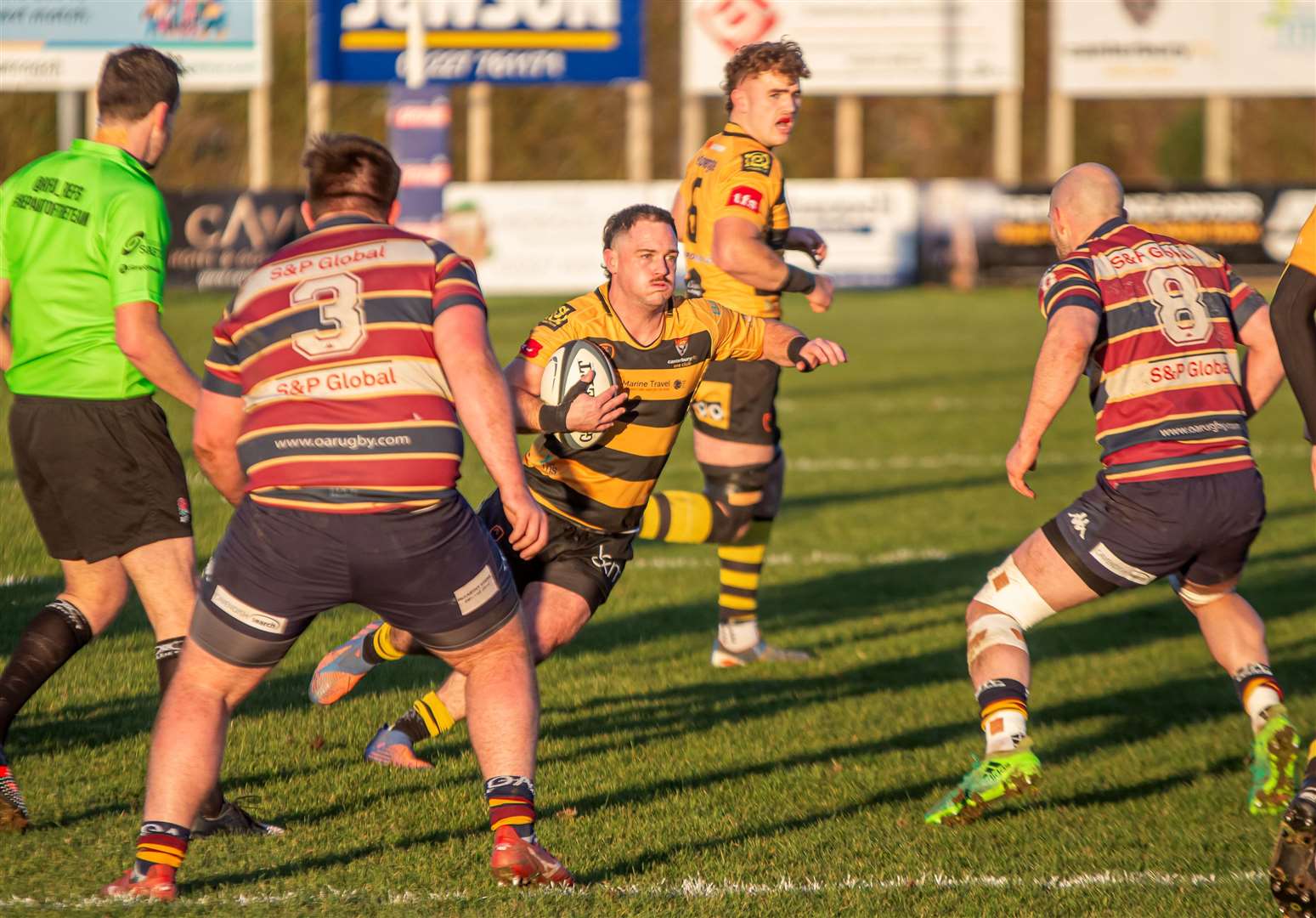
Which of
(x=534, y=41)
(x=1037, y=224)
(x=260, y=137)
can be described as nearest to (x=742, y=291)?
(x=534, y=41)

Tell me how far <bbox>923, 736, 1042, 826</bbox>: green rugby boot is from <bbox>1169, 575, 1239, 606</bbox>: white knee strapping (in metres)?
0.93

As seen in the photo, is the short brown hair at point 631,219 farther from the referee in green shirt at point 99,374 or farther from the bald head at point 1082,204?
the referee in green shirt at point 99,374

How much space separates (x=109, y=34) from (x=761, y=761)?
31.9m

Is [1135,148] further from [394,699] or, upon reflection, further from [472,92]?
[394,699]

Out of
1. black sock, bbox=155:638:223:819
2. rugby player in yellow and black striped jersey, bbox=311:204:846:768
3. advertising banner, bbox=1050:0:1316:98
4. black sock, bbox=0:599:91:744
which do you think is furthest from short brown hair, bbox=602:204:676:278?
advertising banner, bbox=1050:0:1316:98

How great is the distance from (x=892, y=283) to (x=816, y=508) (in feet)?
70.6

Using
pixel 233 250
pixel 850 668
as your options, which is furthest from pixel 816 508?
pixel 233 250

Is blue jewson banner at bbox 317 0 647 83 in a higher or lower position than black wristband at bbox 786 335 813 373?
higher

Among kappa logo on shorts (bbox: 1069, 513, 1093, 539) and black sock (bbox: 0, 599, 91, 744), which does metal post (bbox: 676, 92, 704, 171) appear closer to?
kappa logo on shorts (bbox: 1069, 513, 1093, 539)

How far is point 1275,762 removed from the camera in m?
5.62

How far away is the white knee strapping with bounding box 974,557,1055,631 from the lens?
5.59m

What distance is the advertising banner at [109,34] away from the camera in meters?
34.5

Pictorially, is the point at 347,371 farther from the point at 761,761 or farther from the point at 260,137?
the point at 260,137

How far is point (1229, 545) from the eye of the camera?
5.54 meters
